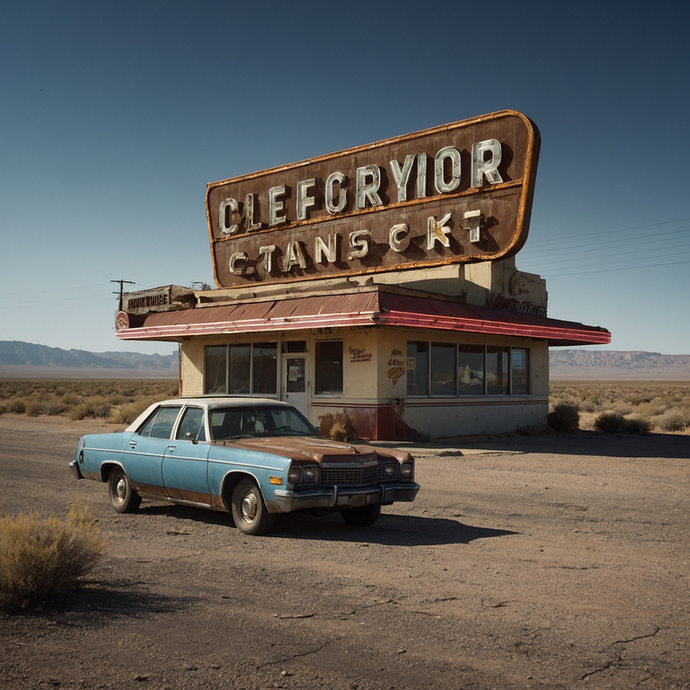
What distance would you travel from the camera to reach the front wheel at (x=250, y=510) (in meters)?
8.03

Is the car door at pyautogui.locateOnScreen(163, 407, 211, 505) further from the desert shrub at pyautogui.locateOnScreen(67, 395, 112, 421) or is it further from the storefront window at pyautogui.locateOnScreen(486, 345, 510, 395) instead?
the desert shrub at pyautogui.locateOnScreen(67, 395, 112, 421)

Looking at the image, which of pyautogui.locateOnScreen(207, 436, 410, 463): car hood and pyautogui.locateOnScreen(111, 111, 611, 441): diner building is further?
pyautogui.locateOnScreen(111, 111, 611, 441): diner building

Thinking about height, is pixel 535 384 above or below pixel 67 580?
above

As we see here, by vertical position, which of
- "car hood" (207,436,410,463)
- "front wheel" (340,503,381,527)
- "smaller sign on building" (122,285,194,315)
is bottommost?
"front wheel" (340,503,381,527)

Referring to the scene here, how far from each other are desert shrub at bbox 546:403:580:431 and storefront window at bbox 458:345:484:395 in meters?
4.63

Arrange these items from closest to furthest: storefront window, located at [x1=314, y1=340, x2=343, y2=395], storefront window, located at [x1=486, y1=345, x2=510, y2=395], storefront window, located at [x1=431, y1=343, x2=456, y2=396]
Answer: storefront window, located at [x1=314, y1=340, x2=343, y2=395], storefront window, located at [x1=431, y1=343, x2=456, y2=396], storefront window, located at [x1=486, y1=345, x2=510, y2=395]

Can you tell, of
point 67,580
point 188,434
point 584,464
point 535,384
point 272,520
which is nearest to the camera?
point 67,580

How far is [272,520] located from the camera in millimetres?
8078

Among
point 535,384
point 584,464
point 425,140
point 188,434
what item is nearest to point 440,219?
A: point 425,140

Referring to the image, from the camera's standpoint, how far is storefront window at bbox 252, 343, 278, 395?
22781 mm

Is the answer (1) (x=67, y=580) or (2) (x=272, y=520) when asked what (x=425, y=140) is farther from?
(1) (x=67, y=580)

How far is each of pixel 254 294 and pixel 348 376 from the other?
465 centimetres

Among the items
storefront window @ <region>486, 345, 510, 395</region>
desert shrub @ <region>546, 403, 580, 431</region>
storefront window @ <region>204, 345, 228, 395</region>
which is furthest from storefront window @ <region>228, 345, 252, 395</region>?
desert shrub @ <region>546, 403, 580, 431</region>

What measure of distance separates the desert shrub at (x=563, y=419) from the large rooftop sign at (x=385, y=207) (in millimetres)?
7941
